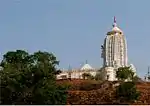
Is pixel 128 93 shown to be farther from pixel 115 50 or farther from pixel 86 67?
Answer: pixel 115 50

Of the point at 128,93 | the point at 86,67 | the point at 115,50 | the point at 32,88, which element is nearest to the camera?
the point at 32,88

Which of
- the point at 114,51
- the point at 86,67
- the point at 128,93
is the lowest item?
the point at 128,93

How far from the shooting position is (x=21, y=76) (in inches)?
989

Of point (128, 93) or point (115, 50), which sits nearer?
point (128, 93)

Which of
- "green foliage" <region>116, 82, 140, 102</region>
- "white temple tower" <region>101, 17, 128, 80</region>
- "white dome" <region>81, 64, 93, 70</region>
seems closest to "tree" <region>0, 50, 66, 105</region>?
"green foliage" <region>116, 82, 140, 102</region>

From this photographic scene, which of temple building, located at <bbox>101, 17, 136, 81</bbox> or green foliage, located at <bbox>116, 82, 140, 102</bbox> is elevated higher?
temple building, located at <bbox>101, 17, 136, 81</bbox>

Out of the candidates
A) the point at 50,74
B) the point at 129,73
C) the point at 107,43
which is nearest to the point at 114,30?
the point at 107,43

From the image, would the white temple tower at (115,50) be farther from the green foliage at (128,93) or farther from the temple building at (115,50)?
the green foliage at (128,93)

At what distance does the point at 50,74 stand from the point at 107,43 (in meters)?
38.5

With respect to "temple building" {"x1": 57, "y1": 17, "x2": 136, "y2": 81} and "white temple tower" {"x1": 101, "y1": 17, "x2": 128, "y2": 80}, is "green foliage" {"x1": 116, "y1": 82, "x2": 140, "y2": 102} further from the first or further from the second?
"white temple tower" {"x1": 101, "y1": 17, "x2": 128, "y2": 80}

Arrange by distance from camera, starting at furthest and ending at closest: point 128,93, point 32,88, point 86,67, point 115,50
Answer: point 115,50 < point 86,67 < point 128,93 < point 32,88

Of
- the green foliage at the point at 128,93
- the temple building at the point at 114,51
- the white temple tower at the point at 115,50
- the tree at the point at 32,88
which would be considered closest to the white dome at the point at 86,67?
the temple building at the point at 114,51

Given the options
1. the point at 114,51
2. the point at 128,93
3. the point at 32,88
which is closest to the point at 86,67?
the point at 114,51

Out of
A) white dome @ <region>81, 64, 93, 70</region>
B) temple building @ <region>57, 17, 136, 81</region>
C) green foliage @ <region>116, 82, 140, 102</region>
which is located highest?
temple building @ <region>57, 17, 136, 81</region>
